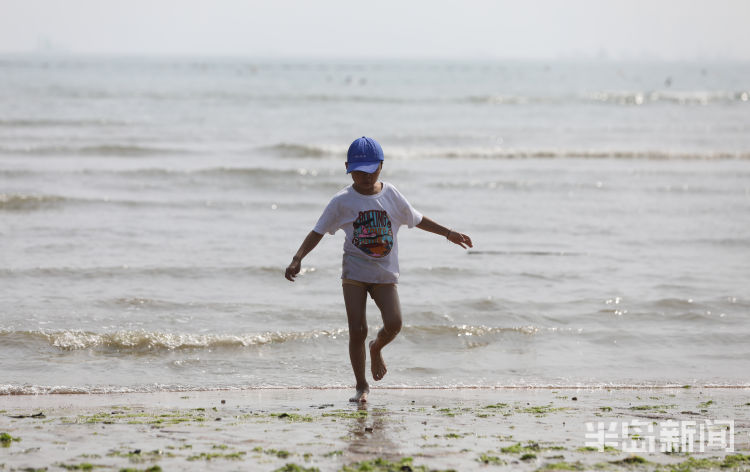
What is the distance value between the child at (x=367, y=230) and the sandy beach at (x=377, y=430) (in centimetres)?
70

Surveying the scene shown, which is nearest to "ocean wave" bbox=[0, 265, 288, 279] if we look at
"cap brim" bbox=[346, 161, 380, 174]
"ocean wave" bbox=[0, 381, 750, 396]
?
"ocean wave" bbox=[0, 381, 750, 396]

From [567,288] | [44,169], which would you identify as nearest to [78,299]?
[567,288]

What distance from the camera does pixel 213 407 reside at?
568 centimetres

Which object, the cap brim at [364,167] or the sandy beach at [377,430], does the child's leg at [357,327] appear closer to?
the sandy beach at [377,430]

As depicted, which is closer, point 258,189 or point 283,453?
point 283,453

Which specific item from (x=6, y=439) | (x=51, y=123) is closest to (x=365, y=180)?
(x=6, y=439)

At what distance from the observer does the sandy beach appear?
4.21 metres

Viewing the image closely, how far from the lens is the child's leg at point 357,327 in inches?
223

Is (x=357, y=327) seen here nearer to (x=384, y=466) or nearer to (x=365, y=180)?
(x=365, y=180)

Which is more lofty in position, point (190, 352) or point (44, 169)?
point (44, 169)

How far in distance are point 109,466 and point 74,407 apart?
1.81 m

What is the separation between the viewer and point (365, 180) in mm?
5523

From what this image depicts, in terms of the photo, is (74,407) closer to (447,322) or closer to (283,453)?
(283,453)

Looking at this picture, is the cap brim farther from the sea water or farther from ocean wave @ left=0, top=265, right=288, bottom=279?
ocean wave @ left=0, top=265, right=288, bottom=279
